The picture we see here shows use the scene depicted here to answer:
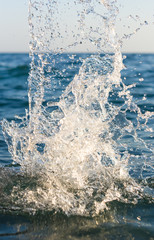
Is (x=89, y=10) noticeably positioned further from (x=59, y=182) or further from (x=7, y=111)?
(x=7, y=111)

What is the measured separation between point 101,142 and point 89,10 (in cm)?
159

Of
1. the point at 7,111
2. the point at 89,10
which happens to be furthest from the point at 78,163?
the point at 7,111

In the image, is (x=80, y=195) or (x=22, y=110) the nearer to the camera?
(x=80, y=195)

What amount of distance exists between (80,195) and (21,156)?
3.80 ft

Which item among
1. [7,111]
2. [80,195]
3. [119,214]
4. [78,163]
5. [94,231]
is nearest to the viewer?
[94,231]

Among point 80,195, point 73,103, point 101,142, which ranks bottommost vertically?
point 80,195

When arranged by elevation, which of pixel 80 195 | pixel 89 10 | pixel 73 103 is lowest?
pixel 80 195

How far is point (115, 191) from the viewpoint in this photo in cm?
411

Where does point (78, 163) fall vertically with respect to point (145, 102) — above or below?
below

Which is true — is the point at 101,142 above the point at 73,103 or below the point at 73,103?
below

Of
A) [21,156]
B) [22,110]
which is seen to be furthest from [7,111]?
[21,156]

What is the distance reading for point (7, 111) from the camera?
859cm

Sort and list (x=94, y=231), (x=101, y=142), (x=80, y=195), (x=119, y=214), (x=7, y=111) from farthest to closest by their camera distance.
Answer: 1. (x=7, y=111)
2. (x=101, y=142)
3. (x=80, y=195)
4. (x=119, y=214)
5. (x=94, y=231)

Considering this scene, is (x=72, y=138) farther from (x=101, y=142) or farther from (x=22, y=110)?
(x=22, y=110)
